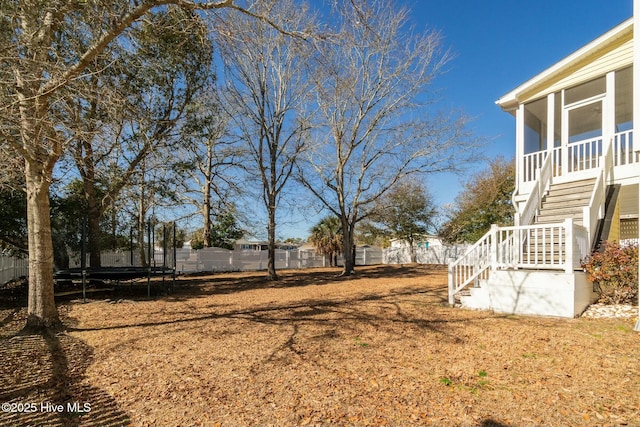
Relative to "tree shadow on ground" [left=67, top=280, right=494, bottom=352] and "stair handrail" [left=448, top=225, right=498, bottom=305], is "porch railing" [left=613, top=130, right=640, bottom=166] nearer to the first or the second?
"stair handrail" [left=448, top=225, right=498, bottom=305]

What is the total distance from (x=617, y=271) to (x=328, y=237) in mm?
16947

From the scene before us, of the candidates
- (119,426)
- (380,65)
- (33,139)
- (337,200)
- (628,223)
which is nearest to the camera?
(119,426)

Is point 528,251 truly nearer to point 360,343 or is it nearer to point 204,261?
point 360,343

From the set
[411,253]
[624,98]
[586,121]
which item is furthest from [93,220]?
[411,253]

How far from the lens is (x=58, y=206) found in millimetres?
12242

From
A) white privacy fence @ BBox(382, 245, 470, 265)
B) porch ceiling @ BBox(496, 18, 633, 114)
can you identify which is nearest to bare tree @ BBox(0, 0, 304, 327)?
porch ceiling @ BBox(496, 18, 633, 114)

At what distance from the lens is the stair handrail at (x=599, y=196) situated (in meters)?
6.85

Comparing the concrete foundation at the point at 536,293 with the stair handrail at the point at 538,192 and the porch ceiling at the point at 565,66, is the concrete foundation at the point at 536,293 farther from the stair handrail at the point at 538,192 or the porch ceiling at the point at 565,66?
the porch ceiling at the point at 565,66

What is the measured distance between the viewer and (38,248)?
18.8 feet

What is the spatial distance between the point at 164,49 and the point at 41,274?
5.58m

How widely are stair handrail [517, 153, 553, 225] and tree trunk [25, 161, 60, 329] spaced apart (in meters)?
9.25

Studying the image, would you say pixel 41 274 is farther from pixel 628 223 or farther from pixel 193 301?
pixel 628 223

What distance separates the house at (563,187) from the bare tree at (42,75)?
635 cm

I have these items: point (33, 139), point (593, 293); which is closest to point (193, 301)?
point (33, 139)
